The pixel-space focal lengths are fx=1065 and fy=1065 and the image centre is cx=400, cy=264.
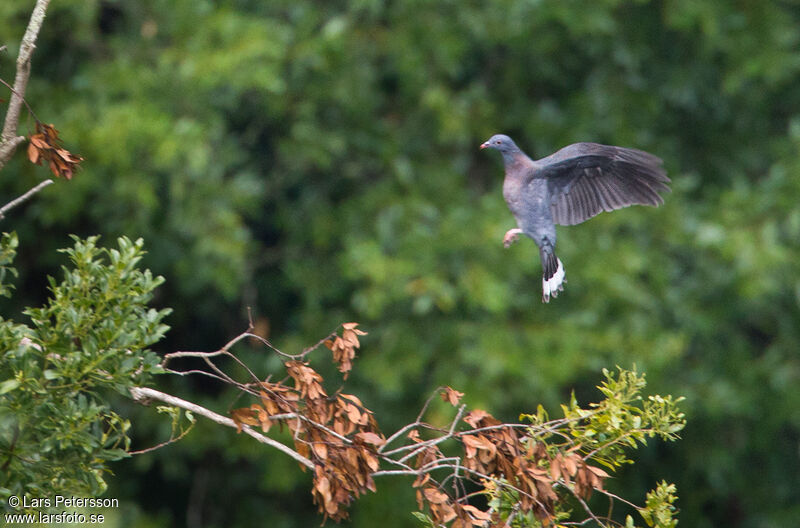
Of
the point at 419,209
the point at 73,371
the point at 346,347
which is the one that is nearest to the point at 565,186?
the point at 346,347

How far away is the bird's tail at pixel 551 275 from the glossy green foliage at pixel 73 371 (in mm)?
1330

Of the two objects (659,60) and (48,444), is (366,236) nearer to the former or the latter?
(659,60)

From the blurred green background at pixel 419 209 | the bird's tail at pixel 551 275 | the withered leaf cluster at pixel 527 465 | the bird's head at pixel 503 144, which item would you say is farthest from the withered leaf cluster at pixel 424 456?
the blurred green background at pixel 419 209

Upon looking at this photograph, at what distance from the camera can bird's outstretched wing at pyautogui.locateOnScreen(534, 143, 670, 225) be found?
12.2 feet

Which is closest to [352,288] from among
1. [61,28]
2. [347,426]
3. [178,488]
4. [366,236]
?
[366,236]

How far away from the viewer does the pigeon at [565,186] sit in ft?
12.1

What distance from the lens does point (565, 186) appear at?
3.95 m

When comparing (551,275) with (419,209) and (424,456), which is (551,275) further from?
(419,209)

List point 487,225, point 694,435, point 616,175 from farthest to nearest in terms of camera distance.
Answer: point 694,435 < point 487,225 < point 616,175

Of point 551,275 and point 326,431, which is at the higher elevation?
point 551,275

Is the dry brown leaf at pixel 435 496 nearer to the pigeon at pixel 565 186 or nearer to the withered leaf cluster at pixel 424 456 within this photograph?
the withered leaf cluster at pixel 424 456

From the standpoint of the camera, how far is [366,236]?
6895 mm

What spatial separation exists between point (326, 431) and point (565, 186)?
160 cm

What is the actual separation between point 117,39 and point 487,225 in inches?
101
